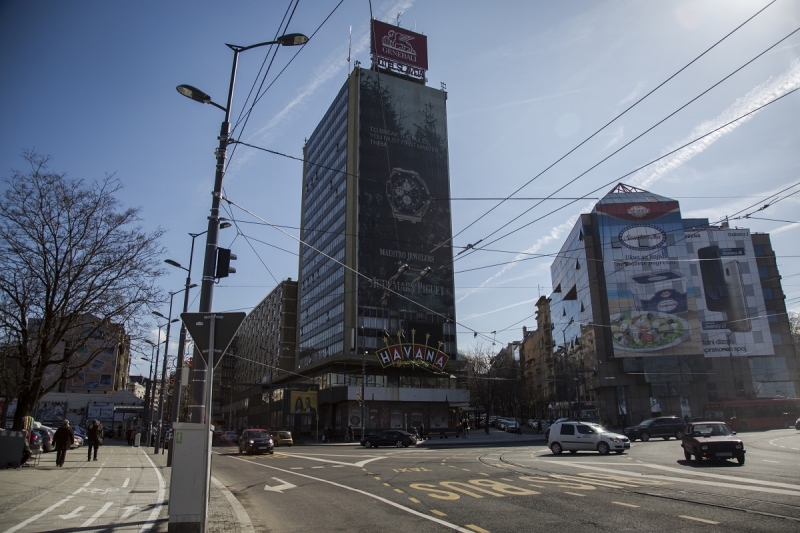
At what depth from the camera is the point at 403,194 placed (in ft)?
258

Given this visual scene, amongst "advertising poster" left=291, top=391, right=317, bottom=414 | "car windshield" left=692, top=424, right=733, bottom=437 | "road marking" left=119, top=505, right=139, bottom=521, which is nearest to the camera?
"road marking" left=119, top=505, right=139, bottom=521

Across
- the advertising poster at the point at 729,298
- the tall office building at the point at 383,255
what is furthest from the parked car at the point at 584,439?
the advertising poster at the point at 729,298

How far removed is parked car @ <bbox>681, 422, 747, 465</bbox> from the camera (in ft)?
56.5

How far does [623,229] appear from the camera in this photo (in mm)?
70125

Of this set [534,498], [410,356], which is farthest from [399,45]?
[534,498]

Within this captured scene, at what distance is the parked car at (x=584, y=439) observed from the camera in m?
24.9

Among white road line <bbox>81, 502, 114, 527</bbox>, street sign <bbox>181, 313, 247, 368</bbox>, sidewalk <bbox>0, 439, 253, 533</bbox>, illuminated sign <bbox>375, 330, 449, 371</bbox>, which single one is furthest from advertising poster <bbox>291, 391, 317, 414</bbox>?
street sign <bbox>181, 313, 247, 368</bbox>

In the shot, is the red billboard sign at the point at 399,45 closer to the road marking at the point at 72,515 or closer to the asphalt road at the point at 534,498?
the asphalt road at the point at 534,498

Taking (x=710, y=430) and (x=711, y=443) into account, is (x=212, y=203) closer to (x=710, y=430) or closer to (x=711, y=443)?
(x=711, y=443)

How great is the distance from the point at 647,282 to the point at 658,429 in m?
34.3

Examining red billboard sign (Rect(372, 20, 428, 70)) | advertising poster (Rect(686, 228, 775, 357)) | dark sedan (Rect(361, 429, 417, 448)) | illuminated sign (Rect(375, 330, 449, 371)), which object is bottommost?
dark sedan (Rect(361, 429, 417, 448))

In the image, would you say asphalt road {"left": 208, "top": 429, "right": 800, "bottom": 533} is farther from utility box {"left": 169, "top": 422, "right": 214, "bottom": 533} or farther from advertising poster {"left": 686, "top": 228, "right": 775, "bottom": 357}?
advertising poster {"left": 686, "top": 228, "right": 775, "bottom": 357}

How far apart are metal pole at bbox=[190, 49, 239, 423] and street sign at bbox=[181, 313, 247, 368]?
3.15ft

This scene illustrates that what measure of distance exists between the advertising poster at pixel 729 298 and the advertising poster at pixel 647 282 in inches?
118
